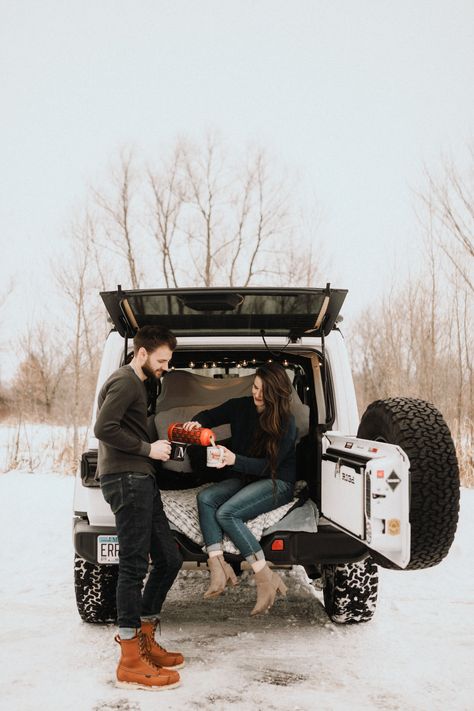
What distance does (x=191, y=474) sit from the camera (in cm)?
484

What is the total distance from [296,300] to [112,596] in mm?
2126

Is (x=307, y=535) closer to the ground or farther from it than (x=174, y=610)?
farther from it

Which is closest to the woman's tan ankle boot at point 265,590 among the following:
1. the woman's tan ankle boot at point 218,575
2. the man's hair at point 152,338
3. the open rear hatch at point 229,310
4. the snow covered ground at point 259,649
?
the woman's tan ankle boot at point 218,575

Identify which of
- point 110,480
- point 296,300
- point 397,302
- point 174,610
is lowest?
Result: point 174,610

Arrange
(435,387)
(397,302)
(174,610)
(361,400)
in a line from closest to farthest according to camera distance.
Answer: (174,610) < (435,387) < (397,302) < (361,400)

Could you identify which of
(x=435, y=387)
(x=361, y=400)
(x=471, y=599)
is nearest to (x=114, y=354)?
(x=471, y=599)

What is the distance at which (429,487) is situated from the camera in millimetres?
3133

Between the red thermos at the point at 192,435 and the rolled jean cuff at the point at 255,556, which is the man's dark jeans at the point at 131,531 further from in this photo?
the rolled jean cuff at the point at 255,556

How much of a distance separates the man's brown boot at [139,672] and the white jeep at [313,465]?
0.53 meters

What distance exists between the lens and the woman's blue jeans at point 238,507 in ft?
12.3

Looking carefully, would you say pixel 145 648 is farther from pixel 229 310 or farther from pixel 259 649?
pixel 229 310

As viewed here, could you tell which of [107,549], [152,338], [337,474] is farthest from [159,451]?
[337,474]

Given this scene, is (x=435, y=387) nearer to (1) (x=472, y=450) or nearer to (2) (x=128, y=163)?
(1) (x=472, y=450)

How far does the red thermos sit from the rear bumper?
58cm
